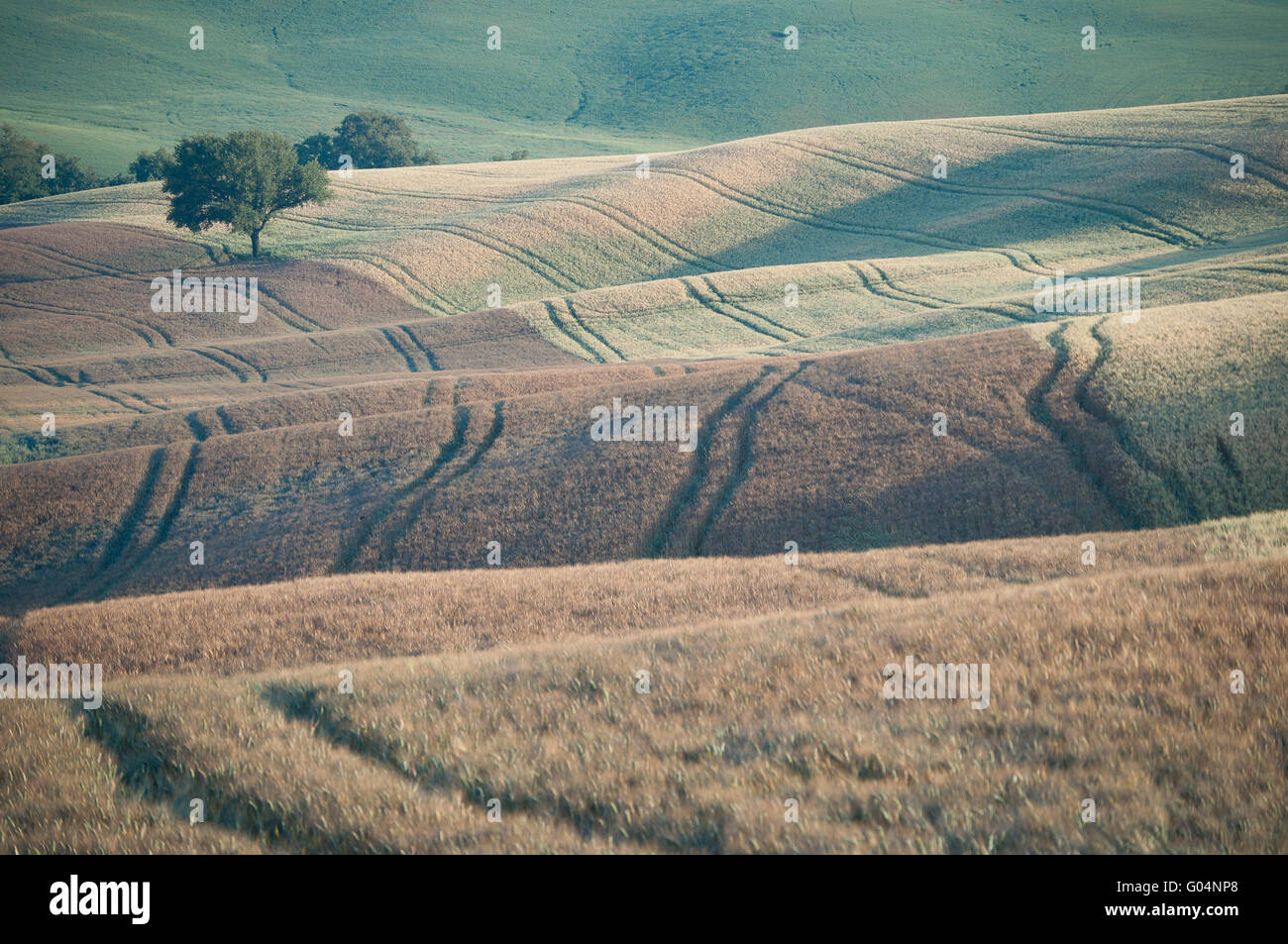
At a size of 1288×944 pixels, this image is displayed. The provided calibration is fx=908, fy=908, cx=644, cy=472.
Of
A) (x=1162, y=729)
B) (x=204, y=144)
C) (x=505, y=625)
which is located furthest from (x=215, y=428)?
(x=204, y=144)

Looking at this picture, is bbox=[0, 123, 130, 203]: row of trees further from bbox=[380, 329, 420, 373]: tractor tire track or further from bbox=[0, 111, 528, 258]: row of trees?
bbox=[380, 329, 420, 373]: tractor tire track

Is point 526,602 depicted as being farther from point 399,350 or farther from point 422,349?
point 399,350

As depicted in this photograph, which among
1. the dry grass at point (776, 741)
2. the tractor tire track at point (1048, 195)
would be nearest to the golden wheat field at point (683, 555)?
the dry grass at point (776, 741)

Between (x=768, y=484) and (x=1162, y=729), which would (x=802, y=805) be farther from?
(x=768, y=484)

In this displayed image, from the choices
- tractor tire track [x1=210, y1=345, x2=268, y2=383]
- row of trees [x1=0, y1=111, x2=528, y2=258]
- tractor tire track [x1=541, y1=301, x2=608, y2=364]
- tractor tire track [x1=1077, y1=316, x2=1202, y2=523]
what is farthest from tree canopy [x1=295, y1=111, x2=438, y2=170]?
tractor tire track [x1=1077, y1=316, x2=1202, y2=523]

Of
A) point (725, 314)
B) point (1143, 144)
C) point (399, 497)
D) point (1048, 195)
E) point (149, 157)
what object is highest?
point (149, 157)

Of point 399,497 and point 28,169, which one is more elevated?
point 28,169

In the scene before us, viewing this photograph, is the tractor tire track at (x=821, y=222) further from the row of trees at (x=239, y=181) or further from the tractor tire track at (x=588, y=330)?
the row of trees at (x=239, y=181)

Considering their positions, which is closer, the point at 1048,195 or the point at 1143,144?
the point at 1048,195

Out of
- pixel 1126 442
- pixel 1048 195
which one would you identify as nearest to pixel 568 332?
pixel 1126 442
